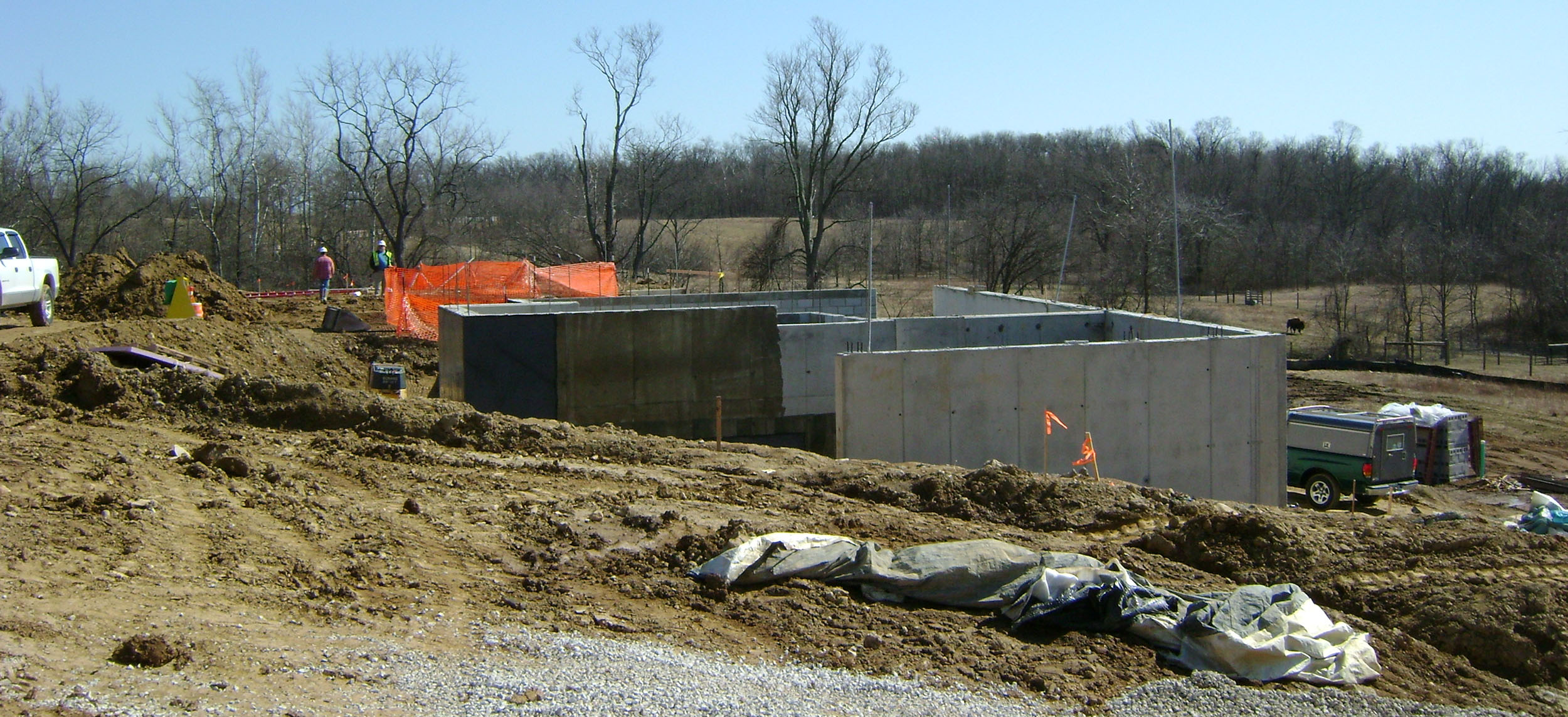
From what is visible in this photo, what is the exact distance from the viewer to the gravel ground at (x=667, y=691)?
5.20 meters

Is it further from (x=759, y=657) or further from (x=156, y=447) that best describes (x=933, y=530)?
(x=156, y=447)

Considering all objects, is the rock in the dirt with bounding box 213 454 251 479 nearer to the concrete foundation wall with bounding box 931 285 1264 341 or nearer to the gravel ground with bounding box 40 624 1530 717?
the gravel ground with bounding box 40 624 1530 717

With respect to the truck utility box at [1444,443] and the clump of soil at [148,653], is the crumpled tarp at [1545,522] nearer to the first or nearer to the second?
the truck utility box at [1444,443]

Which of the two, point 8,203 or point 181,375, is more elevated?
point 8,203

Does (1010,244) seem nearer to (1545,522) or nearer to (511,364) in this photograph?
(511,364)

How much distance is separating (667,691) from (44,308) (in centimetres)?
1510

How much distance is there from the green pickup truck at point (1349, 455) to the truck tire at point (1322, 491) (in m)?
0.01

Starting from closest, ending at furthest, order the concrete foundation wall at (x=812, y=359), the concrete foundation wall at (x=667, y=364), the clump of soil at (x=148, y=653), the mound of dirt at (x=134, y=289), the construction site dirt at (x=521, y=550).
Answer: the clump of soil at (x=148, y=653), the construction site dirt at (x=521, y=550), the concrete foundation wall at (x=667, y=364), the concrete foundation wall at (x=812, y=359), the mound of dirt at (x=134, y=289)

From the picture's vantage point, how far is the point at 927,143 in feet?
288

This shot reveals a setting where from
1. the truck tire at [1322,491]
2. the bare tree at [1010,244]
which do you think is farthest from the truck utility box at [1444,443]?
the bare tree at [1010,244]

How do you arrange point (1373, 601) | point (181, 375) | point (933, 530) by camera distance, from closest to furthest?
point (1373, 601), point (933, 530), point (181, 375)

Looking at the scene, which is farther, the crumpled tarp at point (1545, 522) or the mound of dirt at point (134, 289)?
the mound of dirt at point (134, 289)

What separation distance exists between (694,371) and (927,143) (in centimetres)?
7528

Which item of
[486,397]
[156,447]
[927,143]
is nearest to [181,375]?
[156,447]
